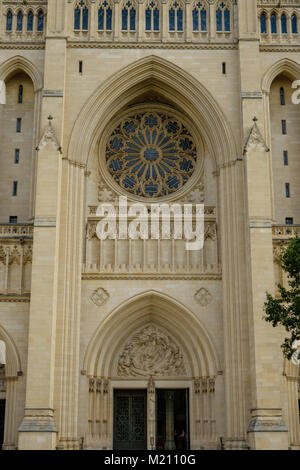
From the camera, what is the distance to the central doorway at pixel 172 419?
25141 millimetres

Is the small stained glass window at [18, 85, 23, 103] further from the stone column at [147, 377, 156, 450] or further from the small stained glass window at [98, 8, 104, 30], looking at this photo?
the stone column at [147, 377, 156, 450]

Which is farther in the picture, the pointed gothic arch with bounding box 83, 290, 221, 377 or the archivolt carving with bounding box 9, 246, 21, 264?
the archivolt carving with bounding box 9, 246, 21, 264

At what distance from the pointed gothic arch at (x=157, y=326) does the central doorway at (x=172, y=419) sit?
1.06 metres

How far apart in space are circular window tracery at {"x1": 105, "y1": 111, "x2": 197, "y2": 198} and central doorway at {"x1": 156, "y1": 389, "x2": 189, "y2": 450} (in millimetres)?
7418

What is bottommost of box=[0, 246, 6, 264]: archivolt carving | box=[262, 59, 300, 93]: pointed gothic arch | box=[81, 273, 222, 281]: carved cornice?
box=[81, 273, 222, 281]: carved cornice

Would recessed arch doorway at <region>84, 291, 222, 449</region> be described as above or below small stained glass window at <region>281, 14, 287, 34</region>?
below

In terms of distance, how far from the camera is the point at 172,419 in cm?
2555

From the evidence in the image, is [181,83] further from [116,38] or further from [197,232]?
[197,232]

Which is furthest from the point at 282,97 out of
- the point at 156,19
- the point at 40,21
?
the point at 40,21

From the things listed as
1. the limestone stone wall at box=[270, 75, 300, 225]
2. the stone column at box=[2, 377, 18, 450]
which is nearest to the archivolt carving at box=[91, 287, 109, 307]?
the stone column at box=[2, 377, 18, 450]

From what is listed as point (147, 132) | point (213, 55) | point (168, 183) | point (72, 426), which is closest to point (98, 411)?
point (72, 426)

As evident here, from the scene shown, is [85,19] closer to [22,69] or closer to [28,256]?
[22,69]

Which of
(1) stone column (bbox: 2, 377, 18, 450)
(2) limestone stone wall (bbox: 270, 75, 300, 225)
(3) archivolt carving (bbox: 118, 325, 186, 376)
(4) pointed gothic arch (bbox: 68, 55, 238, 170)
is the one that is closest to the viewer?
(1) stone column (bbox: 2, 377, 18, 450)

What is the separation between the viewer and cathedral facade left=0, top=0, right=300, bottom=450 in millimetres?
23922
